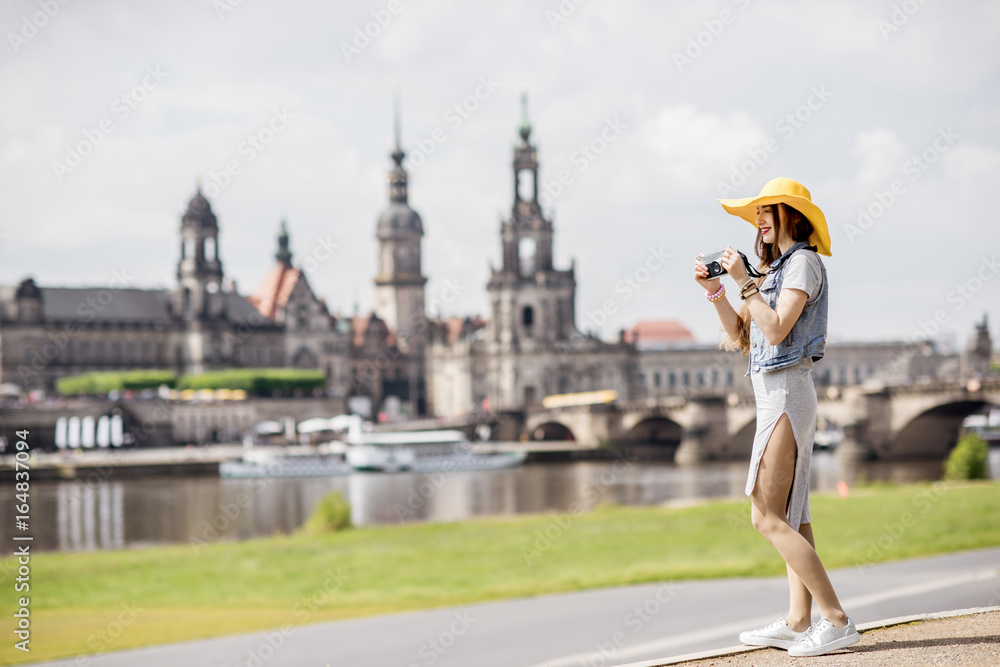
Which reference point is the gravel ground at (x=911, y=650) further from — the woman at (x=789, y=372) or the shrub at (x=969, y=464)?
the shrub at (x=969, y=464)

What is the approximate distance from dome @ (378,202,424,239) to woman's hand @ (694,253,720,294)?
101 metres

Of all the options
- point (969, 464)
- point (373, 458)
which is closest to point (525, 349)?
point (373, 458)

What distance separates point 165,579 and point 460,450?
163 feet

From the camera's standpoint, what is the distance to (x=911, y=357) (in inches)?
3981

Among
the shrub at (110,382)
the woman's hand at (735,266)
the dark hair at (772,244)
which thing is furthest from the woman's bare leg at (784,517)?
the shrub at (110,382)

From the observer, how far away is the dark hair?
600 cm

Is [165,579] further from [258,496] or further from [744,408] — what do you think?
[744,408]

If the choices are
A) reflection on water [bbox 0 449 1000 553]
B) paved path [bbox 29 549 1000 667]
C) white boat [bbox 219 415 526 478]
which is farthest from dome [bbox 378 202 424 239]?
paved path [bbox 29 549 1000 667]

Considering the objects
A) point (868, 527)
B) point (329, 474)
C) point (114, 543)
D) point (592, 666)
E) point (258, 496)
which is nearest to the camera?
point (592, 666)

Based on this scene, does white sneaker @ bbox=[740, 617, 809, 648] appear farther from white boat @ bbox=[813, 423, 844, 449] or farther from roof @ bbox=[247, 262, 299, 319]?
roof @ bbox=[247, 262, 299, 319]

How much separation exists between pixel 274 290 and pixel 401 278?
1151 cm

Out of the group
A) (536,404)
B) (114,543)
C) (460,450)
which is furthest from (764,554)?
(536,404)

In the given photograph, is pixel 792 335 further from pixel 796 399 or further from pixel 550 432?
pixel 550 432

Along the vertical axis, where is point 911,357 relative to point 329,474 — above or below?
above
